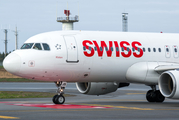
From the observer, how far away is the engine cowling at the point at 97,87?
2683 centimetres

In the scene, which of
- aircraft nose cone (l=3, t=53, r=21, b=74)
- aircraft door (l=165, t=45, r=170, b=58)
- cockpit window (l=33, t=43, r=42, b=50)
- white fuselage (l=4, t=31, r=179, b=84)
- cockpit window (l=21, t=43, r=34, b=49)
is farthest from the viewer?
aircraft door (l=165, t=45, r=170, b=58)

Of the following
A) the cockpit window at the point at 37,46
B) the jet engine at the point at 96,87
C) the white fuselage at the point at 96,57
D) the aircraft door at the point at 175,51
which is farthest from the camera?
the aircraft door at the point at 175,51

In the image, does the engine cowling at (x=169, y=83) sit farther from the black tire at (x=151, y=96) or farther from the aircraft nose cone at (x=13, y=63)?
the aircraft nose cone at (x=13, y=63)

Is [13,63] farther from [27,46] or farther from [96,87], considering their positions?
[96,87]

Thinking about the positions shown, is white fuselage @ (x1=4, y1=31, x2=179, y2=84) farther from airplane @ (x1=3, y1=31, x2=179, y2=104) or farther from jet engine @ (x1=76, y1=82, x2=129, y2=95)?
jet engine @ (x1=76, y1=82, x2=129, y2=95)

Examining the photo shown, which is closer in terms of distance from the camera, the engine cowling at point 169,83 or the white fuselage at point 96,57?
the engine cowling at point 169,83

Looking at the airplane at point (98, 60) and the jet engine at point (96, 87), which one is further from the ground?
the airplane at point (98, 60)

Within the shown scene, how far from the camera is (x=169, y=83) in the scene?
24.8 m

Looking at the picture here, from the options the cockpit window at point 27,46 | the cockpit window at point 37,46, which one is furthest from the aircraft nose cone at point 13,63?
the cockpit window at point 37,46

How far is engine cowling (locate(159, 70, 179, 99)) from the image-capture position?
23.2m

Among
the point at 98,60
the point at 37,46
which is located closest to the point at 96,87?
the point at 98,60

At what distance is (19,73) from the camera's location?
2347cm

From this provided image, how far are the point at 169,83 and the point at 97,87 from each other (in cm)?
465

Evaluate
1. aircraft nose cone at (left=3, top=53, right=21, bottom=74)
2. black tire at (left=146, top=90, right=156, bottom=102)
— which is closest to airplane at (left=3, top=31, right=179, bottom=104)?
aircraft nose cone at (left=3, top=53, right=21, bottom=74)
